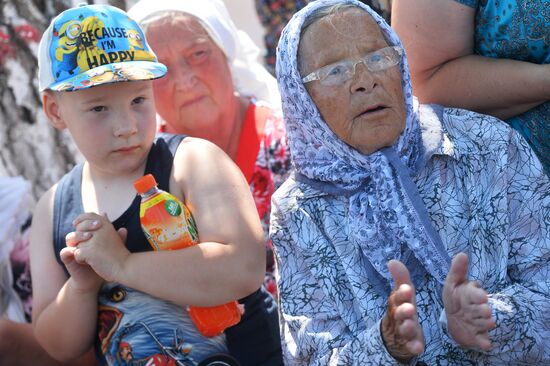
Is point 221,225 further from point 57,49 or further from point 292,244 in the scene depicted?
point 57,49

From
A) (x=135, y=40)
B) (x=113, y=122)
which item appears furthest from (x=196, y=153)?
(x=135, y=40)

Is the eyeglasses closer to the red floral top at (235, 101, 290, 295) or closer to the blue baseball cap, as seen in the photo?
the blue baseball cap

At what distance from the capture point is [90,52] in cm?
284

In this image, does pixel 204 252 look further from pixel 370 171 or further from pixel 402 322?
pixel 402 322

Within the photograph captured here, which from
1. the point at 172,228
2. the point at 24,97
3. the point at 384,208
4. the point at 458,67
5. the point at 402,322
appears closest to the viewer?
the point at 402,322

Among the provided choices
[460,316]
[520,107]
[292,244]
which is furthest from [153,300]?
[520,107]

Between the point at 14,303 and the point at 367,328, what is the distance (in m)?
1.96

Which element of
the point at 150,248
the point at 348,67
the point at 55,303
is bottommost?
the point at 55,303

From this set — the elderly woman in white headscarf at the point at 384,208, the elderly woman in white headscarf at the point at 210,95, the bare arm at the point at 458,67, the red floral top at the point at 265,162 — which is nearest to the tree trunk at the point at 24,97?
the elderly woman in white headscarf at the point at 210,95

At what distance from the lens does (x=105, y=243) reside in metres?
2.71

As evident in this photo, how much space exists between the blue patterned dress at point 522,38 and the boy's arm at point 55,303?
4.66 feet

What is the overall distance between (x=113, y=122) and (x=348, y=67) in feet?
2.42

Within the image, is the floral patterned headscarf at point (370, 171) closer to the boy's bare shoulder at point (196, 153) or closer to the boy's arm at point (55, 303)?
the boy's bare shoulder at point (196, 153)

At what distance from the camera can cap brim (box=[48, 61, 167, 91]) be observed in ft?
9.03
